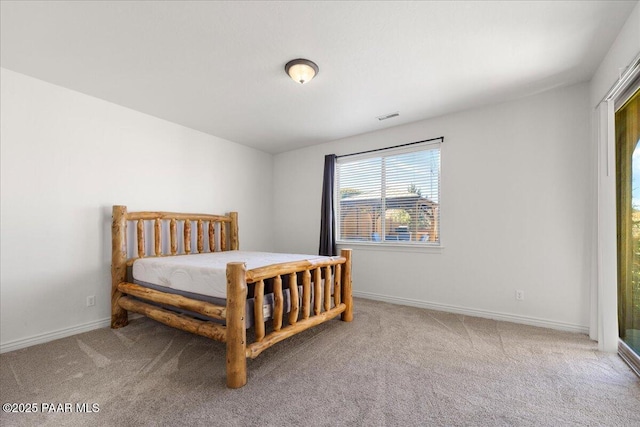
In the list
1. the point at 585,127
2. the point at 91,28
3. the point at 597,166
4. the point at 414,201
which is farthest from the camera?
the point at 414,201

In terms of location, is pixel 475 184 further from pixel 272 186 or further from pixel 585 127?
pixel 272 186

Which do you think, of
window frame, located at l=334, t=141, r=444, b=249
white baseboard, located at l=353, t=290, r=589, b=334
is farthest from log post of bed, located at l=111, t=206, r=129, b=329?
white baseboard, located at l=353, t=290, r=589, b=334

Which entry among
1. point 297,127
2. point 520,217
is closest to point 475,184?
point 520,217

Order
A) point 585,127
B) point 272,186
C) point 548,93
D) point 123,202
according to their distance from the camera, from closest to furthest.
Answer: point 585,127, point 548,93, point 123,202, point 272,186

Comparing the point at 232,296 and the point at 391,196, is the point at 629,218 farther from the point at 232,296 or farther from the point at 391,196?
the point at 232,296

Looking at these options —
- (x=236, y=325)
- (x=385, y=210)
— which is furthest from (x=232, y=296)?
(x=385, y=210)

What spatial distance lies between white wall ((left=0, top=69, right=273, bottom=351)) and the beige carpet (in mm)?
357

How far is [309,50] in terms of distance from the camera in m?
2.18

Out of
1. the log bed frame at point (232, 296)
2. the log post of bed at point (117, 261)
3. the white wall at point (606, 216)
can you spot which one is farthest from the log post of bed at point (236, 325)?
the white wall at point (606, 216)

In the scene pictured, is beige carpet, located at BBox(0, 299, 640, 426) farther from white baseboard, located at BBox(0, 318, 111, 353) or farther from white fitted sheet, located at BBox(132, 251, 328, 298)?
white fitted sheet, located at BBox(132, 251, 328, 298)

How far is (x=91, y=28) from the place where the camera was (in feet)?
6.33

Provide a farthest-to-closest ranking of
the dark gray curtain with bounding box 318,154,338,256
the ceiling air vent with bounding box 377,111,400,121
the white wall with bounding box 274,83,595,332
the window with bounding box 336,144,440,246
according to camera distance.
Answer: the dark gray curtain with bounding box 318,154,338,256 → the window with bounding box 336,144,440,246 → the ceiling air vent with bounding box 377,111,400,121 → the white wall with bounding box 274,83,595,332

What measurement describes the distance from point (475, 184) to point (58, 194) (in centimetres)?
436

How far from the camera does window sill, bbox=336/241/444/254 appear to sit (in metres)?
3.53
